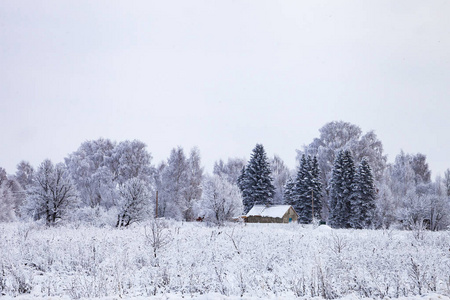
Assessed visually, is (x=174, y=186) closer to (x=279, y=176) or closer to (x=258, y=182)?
(x=258, y=182)

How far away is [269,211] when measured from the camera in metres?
39.8

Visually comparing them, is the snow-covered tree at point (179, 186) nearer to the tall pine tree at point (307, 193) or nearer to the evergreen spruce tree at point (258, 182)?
the evergreen spruce tree at point (258, 182)

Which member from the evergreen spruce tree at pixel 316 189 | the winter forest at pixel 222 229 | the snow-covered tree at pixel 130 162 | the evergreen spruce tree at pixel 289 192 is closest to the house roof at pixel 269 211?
the winter forest at pixel 222 229

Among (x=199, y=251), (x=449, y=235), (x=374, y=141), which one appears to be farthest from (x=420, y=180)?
(x=199, y=251)

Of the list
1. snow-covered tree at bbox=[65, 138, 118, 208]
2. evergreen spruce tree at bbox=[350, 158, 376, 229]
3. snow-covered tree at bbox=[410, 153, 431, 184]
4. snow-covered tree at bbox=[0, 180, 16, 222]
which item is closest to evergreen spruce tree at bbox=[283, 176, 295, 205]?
evergreen spruce tree at bbox=[350, 158, 376, 229]

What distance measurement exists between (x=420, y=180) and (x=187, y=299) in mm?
57337

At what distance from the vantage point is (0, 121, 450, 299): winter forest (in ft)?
25.3

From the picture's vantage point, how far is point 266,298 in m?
6.61

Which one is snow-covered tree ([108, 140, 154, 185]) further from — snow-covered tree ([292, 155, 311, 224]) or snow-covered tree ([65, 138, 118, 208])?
snow-covered tree ([292, 155, 311, 224])

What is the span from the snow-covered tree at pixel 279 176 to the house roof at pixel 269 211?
8317 mm

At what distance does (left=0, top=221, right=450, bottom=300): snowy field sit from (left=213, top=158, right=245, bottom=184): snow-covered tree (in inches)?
1786

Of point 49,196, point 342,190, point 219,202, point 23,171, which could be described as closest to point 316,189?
point 342,190

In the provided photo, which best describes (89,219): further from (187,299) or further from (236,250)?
(187,299)

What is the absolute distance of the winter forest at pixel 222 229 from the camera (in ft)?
25.3
